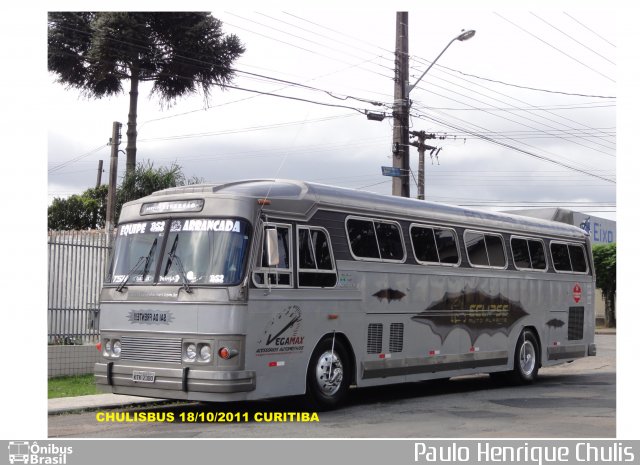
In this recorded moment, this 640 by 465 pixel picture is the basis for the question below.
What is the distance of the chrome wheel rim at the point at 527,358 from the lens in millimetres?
18016

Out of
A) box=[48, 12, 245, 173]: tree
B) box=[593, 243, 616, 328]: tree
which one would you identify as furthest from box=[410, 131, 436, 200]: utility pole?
box=[593, 243, 616, 328]: tree

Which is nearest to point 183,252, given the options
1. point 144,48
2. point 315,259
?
point 315,259

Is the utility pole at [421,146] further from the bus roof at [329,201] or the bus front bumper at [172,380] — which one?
the bus front bumper at [172,380]

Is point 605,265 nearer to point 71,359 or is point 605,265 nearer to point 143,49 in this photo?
point 143,49

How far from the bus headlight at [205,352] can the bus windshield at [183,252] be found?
824 millimetres

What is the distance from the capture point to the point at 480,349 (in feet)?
54.9

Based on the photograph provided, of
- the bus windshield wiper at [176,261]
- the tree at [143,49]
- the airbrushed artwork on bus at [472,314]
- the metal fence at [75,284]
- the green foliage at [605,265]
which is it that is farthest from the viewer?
the green foliage at [605,265]

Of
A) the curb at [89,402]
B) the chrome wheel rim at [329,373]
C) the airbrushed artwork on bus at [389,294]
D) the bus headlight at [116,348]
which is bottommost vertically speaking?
the curb at [89,402]

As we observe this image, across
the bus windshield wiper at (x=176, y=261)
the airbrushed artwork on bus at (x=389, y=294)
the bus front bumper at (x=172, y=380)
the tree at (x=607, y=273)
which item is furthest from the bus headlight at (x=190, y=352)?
the tree at (x=607, y=273)

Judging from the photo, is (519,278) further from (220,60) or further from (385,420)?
(220,60)

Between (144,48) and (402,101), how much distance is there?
13.9 meters

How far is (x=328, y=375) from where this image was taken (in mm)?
13023

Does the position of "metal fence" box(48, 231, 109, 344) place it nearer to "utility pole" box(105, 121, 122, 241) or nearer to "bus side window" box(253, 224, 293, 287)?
"bus side window" box(253, 224, 293, 287)

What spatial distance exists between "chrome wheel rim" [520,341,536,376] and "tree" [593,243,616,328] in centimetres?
2459
